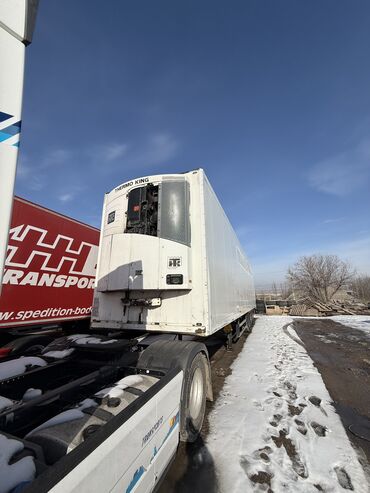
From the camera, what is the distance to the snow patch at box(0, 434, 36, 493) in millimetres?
1014

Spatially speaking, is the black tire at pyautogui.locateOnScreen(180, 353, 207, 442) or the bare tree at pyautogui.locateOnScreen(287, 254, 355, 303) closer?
the black tire at pyautogui.locateOnScreen(180, 353, 207, 442)

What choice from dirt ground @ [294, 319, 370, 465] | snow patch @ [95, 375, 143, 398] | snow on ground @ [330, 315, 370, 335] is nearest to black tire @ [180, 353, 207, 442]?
snow patch @ [95, 375, 143, 398]

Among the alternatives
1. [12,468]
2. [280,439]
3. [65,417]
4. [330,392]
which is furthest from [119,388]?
[330,392]

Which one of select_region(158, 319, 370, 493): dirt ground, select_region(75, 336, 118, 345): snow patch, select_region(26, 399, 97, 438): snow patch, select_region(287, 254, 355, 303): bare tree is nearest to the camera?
select_region(26, 399, 97, 438): snow patch

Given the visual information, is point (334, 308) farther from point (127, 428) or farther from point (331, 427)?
point (127, 428)

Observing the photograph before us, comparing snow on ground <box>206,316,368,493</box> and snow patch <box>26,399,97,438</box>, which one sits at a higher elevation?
snow patch <box>26,399,97,438</box>

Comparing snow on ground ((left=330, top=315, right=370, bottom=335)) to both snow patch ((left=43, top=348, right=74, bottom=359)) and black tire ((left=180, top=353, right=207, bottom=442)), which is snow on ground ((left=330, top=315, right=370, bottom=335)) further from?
snow patch ((left=43, top=348, right=74, bottom=359))

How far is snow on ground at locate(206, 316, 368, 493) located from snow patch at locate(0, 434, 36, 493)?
6.38 feet

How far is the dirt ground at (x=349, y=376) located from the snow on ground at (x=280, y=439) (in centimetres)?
17

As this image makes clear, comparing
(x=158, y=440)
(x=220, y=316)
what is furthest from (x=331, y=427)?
(x=158, y=440)

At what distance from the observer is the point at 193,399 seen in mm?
2996

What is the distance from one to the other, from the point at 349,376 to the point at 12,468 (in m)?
6.51

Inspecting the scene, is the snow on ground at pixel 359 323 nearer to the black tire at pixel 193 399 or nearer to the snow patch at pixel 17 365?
the black tire at pixel 193 399

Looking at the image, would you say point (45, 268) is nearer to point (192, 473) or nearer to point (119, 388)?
point (119, 388)
